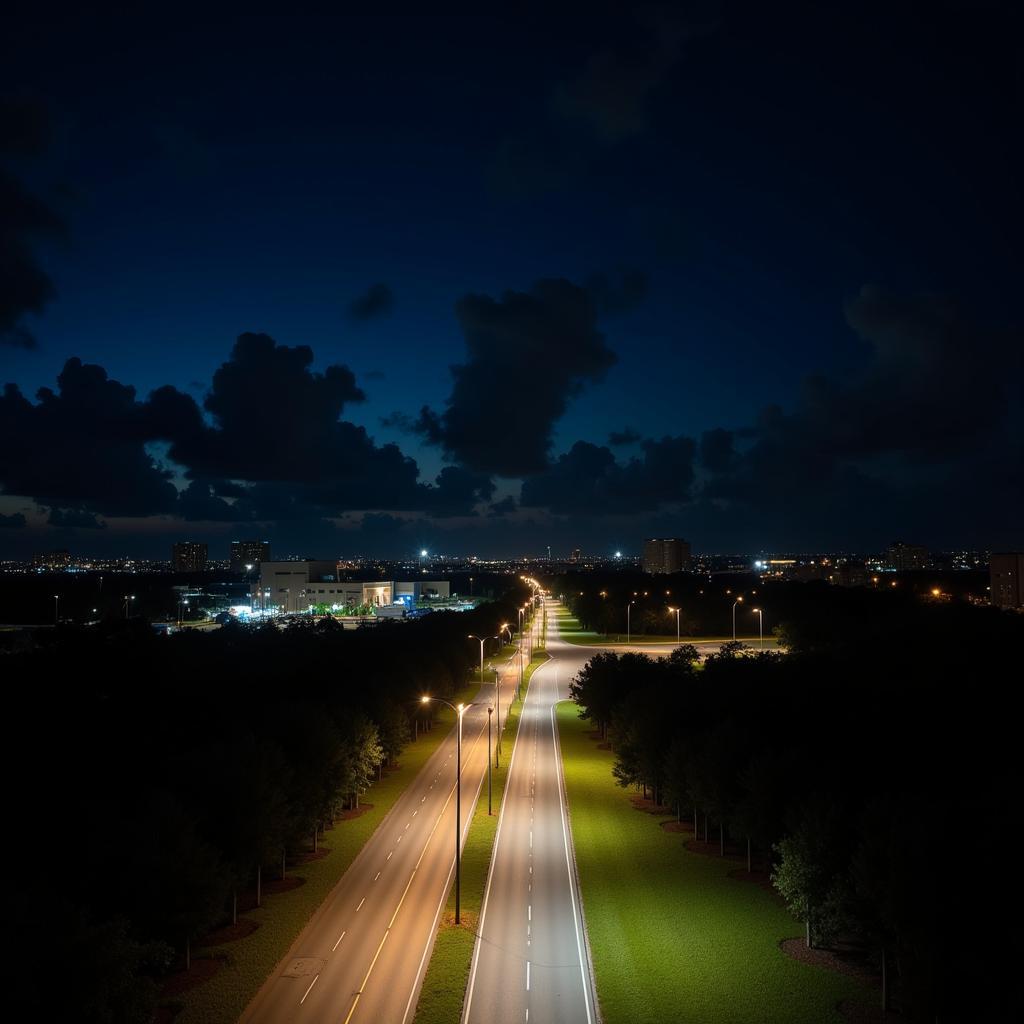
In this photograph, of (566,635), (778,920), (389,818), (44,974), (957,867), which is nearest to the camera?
(44,974)

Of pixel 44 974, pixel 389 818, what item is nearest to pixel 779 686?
pixel 389 818

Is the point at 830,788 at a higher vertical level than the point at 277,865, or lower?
higher

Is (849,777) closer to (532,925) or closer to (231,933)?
(532,925)

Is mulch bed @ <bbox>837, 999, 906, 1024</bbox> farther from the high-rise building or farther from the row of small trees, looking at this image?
the high-rise building

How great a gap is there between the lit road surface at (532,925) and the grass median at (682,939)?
2.29 ft

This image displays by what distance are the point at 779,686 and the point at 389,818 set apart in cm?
3287

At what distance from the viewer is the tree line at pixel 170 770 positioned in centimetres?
2223

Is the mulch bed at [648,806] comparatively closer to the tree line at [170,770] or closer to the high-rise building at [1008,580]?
the tree line at [170,770]

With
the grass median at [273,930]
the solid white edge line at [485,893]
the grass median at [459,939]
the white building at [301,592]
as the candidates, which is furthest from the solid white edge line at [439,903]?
the white building at [301,592]

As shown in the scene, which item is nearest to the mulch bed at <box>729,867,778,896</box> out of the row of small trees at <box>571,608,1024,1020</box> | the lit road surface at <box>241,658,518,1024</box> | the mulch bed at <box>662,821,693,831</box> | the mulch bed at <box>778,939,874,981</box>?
the row of small trees at <box>571,608,1024,1020</box>

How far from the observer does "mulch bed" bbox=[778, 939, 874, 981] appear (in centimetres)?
2748

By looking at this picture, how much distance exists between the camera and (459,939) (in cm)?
2956

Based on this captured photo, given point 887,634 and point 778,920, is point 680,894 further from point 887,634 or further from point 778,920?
point 887,634

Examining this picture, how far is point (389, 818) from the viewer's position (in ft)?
150
